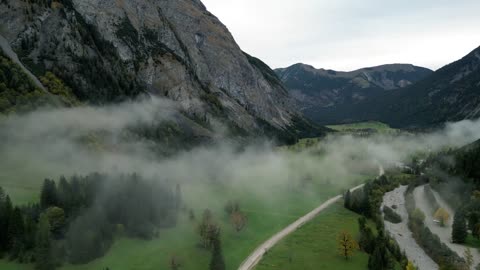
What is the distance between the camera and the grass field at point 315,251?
10531 cm

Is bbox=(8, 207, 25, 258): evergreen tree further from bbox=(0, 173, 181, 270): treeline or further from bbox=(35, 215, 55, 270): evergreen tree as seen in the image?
bbox=(35, 215, 55, 270): evergreen tree

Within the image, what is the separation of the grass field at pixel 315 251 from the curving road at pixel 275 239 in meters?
1.94

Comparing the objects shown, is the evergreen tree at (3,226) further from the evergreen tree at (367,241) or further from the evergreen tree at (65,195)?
the evergreen tree at (367,241)

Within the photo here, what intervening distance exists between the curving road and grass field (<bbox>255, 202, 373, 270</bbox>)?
76.2 inches

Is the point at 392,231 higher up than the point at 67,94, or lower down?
lower down

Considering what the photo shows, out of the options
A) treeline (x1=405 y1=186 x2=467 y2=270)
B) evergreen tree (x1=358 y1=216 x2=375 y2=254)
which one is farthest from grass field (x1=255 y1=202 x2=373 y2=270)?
treeline (x1=405 y1=186 x2=467 y2=270)

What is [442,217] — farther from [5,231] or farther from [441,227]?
[5,231]

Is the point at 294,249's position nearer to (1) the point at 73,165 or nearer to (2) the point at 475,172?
(1) the point at 73,165

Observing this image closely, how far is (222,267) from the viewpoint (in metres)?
98.2

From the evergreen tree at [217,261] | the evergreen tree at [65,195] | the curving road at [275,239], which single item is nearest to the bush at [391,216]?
the curving road at [275,239]

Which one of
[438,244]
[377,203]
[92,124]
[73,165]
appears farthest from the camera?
[92,124]

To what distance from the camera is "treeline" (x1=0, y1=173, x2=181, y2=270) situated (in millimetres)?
92625

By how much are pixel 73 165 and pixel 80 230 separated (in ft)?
176

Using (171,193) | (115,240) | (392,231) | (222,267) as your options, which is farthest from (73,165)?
(392,231)
